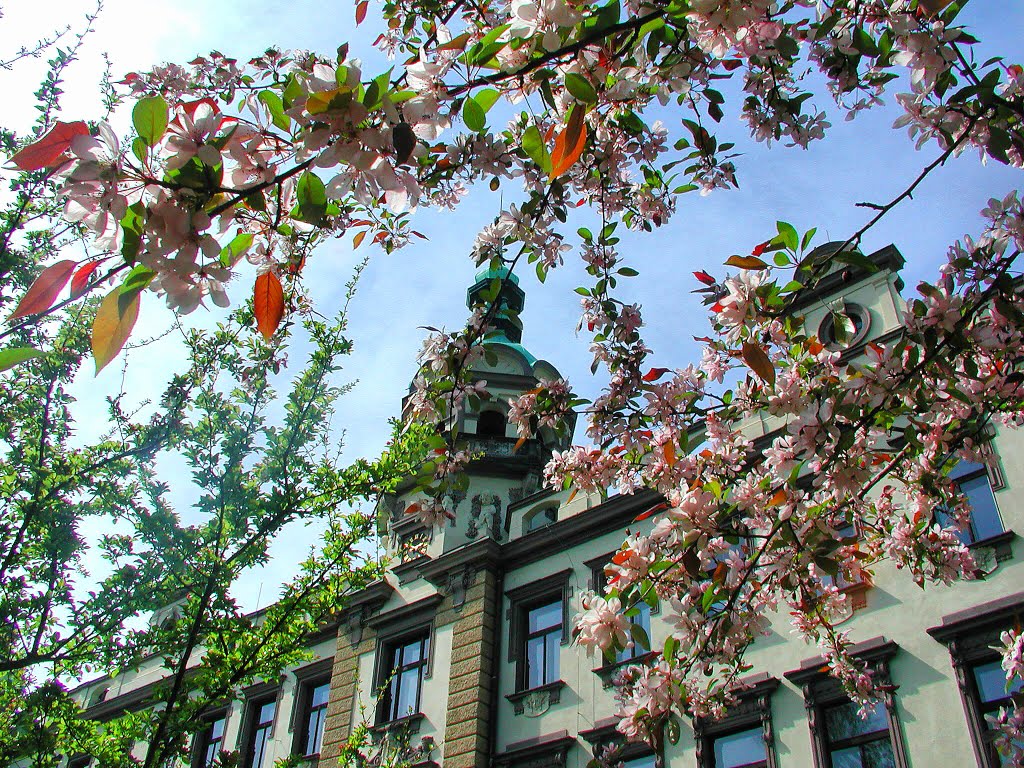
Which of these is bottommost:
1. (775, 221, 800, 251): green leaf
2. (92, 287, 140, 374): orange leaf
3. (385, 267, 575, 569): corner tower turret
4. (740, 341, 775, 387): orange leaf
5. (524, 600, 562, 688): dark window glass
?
(92, 287, 140, 374): orange leaf

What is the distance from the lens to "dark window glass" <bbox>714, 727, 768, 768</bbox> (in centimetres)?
1012

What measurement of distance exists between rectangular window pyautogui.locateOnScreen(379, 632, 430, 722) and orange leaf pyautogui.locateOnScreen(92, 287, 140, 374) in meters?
13.6

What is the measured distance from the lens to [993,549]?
9.57 m

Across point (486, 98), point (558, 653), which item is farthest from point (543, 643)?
point (486, 98)

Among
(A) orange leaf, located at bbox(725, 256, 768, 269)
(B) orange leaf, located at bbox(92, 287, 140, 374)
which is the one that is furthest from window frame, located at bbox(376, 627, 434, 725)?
(B) orange leaf, located at bbox(92, 287, 140, 374)

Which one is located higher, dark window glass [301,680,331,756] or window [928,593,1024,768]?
dark window glass [301,680,331,756]

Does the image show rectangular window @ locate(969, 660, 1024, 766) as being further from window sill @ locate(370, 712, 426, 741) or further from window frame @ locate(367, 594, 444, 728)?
window frame @ locate(367, 594, 444, 728)

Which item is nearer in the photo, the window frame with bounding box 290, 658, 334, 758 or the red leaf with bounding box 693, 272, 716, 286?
the red leaf with bounding box 693, 272, 716, 286

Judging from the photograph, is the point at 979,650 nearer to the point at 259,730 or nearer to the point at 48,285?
the point at 48,285

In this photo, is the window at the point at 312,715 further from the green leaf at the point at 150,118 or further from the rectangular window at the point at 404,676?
the green leaf at the point at 150,118

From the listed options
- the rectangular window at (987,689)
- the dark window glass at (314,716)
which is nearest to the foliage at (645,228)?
the rectangular window at (987,689)

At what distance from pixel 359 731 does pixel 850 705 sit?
6943 mm

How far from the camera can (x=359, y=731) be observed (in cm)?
1201

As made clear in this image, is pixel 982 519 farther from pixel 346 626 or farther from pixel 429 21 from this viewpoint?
pixel 346 626
